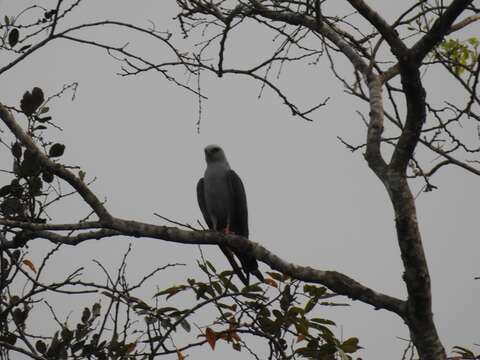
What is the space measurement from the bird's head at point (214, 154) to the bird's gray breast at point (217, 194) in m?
0.17

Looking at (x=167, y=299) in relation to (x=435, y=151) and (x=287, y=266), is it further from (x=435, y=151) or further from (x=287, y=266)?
(x=435, y=151)

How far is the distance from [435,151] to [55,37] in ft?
8.92

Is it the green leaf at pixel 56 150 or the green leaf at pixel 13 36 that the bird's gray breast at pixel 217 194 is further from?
the green leaf at pixel 13 36

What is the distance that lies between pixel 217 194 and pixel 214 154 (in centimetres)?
56

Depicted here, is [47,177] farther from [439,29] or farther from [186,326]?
[439,29]

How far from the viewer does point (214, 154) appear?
6773 mm

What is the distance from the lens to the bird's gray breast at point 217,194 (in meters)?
6.42

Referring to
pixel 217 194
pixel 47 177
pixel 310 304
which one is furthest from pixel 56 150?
pixel 217 194

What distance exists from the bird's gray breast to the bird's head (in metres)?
0.17

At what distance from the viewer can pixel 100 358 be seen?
11.7ft

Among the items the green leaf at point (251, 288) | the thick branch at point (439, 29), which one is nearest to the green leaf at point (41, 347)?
the green leaf at point (251, 288)

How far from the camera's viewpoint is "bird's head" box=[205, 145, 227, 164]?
22.2ft

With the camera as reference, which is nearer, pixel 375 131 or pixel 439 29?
pixel 439 29

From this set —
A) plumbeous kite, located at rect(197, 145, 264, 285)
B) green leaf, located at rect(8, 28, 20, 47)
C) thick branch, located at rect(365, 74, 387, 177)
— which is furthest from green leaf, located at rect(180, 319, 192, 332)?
plumbeous kite, located at rect(197, 145, 264, 285)
